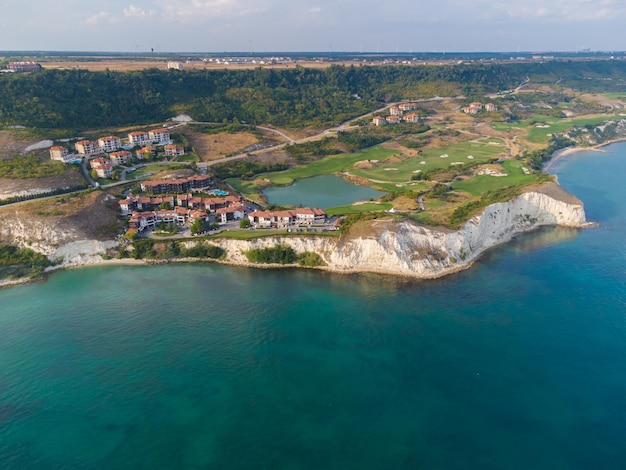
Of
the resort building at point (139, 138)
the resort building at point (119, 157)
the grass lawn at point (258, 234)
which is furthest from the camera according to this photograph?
the resort building at point (139, 138)

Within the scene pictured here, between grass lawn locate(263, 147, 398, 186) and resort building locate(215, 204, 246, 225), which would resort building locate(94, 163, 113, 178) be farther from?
grass lawn locate(263, 147, 398, 186)

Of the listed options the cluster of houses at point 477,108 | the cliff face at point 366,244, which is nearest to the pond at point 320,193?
the cliff face at point 366,244

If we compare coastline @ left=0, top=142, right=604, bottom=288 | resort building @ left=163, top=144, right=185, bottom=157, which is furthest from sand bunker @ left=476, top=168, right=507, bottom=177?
resort building @ left=163, top=144, right=185, bottom=157

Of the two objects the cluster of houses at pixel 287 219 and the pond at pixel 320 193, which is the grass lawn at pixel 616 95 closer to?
the pond at pixel 320 193

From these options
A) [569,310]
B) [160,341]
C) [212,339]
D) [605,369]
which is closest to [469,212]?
[569,310]

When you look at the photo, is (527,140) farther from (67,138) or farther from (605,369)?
(67,138)

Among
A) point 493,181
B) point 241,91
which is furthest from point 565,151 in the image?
point 241,91

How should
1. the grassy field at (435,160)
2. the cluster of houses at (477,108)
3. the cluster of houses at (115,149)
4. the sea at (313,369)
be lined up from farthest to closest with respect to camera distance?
1. the cluster of houses at (477,108)
2. the grassy field at (435,160)
3. the cluster of houses at (115,149)
4. the sea at (313,369)
